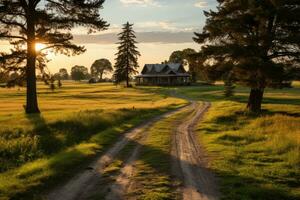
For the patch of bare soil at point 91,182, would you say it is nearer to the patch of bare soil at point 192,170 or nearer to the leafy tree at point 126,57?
the patch of bare soil at point 192,170

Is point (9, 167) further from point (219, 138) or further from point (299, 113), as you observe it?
point (299, 113)

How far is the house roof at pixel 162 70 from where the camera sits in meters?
109

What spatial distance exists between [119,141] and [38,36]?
44.0 ft

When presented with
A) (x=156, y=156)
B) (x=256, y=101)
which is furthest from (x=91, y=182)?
(x=256, y=101)

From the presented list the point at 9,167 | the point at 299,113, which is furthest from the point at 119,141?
the point at 299,113

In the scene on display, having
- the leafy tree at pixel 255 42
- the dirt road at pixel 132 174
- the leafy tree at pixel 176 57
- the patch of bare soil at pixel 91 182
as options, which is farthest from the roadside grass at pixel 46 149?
the leafy tree at pixel 176 57

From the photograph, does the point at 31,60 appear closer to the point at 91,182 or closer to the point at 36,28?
the point at 36,28

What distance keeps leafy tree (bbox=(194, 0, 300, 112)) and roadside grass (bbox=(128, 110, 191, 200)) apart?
10.8m

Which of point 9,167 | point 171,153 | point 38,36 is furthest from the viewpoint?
point 38,36

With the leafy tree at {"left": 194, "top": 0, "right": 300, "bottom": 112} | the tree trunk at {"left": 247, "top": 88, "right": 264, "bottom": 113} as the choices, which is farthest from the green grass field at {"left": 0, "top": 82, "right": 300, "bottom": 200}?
the tree trunk at {"left": 247, "top": 88, "right": 264, "bottom": 113}

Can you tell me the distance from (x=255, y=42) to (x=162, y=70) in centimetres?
8569

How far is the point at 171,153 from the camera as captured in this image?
14727mm

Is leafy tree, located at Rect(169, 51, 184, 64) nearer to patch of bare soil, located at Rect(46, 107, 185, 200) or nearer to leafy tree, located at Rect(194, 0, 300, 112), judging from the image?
leafy tree, located at Rect(194, 0, 300, 112)

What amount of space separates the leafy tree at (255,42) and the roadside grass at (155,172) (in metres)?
10.8
